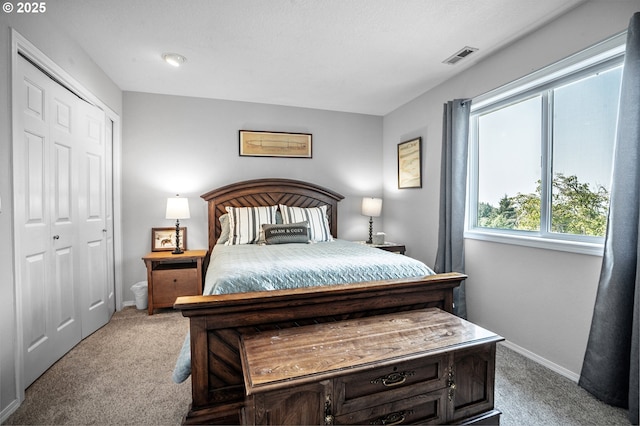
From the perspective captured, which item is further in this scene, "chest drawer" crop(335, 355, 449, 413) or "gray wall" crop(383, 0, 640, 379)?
"gray wall" crop(383, 0, 640, 379)

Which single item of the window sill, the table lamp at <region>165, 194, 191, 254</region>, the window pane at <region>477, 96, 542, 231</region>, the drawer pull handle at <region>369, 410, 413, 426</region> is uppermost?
the window pane at <region>477, 96, 542, 231</region>

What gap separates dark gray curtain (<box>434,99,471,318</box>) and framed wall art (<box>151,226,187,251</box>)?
310cm

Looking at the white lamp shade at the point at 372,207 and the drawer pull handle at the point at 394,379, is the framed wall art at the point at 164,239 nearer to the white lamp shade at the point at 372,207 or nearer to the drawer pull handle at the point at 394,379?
the white lamp shade at the point at 372,207

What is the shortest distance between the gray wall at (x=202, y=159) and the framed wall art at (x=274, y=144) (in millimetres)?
77

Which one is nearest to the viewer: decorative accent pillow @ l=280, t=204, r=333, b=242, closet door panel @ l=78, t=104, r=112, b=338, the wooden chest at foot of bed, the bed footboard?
the wooden chest at foot of bed

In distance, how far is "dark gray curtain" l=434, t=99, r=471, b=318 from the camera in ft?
9.53

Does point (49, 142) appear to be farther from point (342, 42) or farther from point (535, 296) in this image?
point (535, 296)

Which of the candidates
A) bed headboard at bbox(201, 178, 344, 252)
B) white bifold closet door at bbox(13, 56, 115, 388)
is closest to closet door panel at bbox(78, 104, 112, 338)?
white bifold closet door at bbox(13, 56, 115, 388)

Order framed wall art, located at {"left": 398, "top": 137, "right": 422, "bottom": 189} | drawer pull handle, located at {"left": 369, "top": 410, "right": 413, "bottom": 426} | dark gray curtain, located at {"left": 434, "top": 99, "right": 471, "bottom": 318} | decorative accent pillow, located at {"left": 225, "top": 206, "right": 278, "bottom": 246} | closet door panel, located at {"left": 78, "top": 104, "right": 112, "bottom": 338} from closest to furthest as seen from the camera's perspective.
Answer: drawer pull handle, located at {"left": 369, "top": 410, "right": 413, "bottom": 426}
closet door panel, located at {"left": 78, "top": 104, "right": 112, "bottom": 338}
dark gray curtain, located at {"left": 434, "top": 99, "right": 471, "bottom": 318}
decorative accent pillow, located at {"left": 225, "top": 206, "right": 278, "bottom": 246}
framed wall art, located at {"left": 398, "top": 137, "right": 422, "bottom": 189}

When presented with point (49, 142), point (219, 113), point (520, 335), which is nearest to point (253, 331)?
point (49, 142)

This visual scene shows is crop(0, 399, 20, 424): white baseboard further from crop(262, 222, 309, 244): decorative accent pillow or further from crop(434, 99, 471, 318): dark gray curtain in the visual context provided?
crop(434, 99, 471, 318): dark gray curtain

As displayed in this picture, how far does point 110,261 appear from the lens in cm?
317

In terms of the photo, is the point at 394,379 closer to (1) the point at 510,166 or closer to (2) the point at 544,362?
(2) the point at 544,362

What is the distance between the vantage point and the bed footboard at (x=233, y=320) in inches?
60.3
